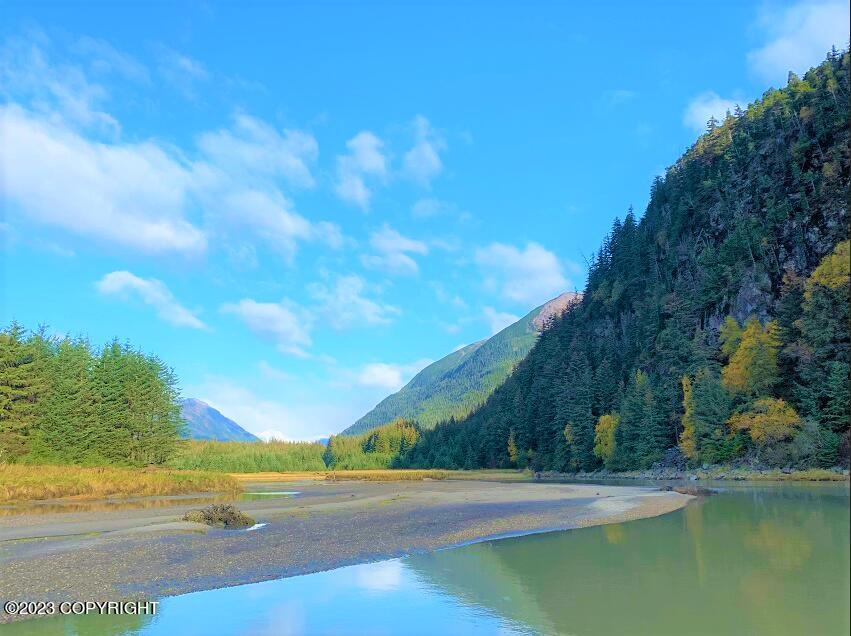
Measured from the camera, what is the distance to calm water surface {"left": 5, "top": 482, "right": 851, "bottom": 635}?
14.3 metres

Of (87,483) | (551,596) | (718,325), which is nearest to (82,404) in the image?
(87,483)

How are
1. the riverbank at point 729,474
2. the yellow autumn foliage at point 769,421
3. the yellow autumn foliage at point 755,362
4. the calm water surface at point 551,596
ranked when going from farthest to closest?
the yellow autumn foliage at point 755,362, the yellow autumn foliage at point 769,421, the riverbank at point 729,474, the calm water surface at point 551,596

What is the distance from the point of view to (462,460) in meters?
160

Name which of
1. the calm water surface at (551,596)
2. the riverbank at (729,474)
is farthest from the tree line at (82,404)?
the riverbank at (729,474)

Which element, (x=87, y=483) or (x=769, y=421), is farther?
(x=769, y=421)

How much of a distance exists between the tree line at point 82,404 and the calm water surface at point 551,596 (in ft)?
190

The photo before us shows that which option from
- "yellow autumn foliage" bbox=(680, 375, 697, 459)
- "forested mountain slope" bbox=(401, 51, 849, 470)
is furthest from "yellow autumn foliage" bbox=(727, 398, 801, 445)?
"yellow autumn foliage" bbox=(680, 375, 697, 459)

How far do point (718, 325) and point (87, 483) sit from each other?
87.4m

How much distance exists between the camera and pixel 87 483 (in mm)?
53469

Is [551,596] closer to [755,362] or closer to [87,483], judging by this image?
[87,483]

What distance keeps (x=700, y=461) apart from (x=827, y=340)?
23.8m

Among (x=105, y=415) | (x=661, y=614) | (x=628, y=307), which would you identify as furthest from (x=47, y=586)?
(x=628, y=307)

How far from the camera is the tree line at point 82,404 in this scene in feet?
207

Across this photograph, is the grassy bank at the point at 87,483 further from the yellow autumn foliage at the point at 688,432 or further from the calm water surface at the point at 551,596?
the yellow autumn foliage at the point at 688,432
